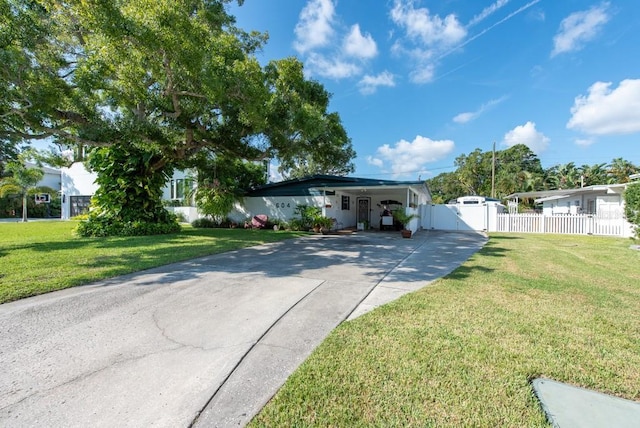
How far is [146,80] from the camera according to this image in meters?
8.23

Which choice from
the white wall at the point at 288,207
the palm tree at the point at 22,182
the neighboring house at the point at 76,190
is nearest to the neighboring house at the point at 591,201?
the white wall at the point at 288,207

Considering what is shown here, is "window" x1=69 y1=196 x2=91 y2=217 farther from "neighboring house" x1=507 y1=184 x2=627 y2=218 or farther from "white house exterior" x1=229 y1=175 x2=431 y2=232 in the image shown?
"neighboring house" x1=507 y1=184 x2=627 y2=218

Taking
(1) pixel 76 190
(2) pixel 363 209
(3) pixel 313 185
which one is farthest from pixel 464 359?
(1) pixel 76 190

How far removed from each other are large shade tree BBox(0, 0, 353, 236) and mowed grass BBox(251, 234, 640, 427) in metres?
6.74

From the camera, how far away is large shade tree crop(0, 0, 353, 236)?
6.45m

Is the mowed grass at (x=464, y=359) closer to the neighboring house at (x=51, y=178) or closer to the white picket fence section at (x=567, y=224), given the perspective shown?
the white picket fence section at (x=567, y=224)

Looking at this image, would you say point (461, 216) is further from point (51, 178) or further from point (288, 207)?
point (51, 178)

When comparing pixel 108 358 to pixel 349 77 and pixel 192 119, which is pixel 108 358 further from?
pixel 349 77

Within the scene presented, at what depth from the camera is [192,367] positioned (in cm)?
251

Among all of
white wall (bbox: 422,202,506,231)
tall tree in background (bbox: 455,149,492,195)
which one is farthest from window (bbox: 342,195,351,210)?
tall tree in background (bbox: 455,149,492,195)

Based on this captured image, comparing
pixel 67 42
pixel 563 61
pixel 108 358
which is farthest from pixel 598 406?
pixel 563 61

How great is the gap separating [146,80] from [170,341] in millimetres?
8207

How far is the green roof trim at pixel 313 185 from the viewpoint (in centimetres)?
1392

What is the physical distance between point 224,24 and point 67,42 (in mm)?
4857
